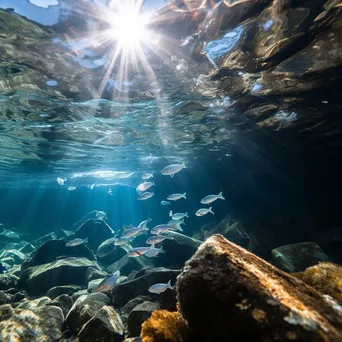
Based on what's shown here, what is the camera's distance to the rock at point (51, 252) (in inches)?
617

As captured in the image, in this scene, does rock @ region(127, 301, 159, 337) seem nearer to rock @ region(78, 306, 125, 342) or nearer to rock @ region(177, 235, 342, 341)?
rock @ region(78, 306, 125, 342)

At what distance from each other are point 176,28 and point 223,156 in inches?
687

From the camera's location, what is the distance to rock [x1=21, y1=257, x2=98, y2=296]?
12.0 m

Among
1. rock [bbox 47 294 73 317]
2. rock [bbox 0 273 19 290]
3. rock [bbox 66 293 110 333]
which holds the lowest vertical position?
rock [bbox 66 293 110 333]

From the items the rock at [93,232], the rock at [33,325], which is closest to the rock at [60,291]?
the rock at [33,325]

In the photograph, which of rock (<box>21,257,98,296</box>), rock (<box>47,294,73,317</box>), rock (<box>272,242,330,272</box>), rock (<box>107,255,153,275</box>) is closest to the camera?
rock (<box>47,294,73,317</box>)

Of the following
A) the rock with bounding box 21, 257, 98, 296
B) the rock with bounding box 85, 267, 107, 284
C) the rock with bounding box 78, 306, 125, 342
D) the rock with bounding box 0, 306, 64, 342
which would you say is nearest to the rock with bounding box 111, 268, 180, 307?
the rock with bounding box 0, 306, 64, 342

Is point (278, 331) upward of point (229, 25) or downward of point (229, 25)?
downward

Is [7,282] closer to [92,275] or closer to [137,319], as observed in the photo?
[92,275]

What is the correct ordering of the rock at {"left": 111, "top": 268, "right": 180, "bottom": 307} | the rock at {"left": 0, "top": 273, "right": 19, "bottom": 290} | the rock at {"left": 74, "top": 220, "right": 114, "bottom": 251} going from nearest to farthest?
the rock at {"left": 111, "top": 268, "right": 180, "bottom": 307}, the rock at {"left": 0, "top": 273, "right": 19, "bottom": 290}, the rock at {"left": 74, "top": 220, "right": 114, "bottom": 251}

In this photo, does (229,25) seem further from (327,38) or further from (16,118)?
(16,118)

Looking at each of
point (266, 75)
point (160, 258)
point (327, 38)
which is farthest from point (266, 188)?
point (327, 38)

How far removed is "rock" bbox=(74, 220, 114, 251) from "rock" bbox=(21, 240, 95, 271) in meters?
6.32

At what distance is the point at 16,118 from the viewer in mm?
13422
